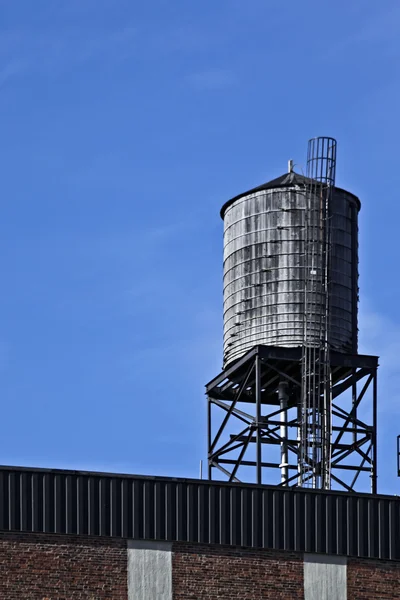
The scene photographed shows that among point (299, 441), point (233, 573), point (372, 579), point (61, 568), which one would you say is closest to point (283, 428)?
point (299, 441)

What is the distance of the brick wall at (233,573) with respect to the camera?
3594 centimetres

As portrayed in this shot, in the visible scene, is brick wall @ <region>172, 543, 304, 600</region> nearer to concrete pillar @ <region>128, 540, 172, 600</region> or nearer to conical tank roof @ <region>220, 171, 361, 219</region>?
concrete pillar @ <region>128, 540, 172, 600</region>

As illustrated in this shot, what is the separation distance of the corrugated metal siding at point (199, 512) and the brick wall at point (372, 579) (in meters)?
0.21

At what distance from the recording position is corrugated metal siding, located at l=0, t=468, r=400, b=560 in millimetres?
35844

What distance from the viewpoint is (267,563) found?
120 feet

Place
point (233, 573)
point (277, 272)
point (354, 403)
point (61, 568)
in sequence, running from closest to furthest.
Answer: point (61, 568), point (233, 573), point (277, 272), point (354, 403)

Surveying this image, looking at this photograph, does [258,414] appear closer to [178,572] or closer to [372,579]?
[372,579]

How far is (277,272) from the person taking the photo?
147ft

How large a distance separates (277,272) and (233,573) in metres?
10.6

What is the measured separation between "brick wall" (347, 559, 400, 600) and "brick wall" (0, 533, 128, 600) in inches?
187

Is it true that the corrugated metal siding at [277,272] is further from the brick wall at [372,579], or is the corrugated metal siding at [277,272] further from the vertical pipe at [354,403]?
the brick wall at [372,579]

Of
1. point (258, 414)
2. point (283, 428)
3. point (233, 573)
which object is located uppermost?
point (258, 414)

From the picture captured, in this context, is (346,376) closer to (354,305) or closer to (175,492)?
(354,305)

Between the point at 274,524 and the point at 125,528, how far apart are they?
3.16 metres
